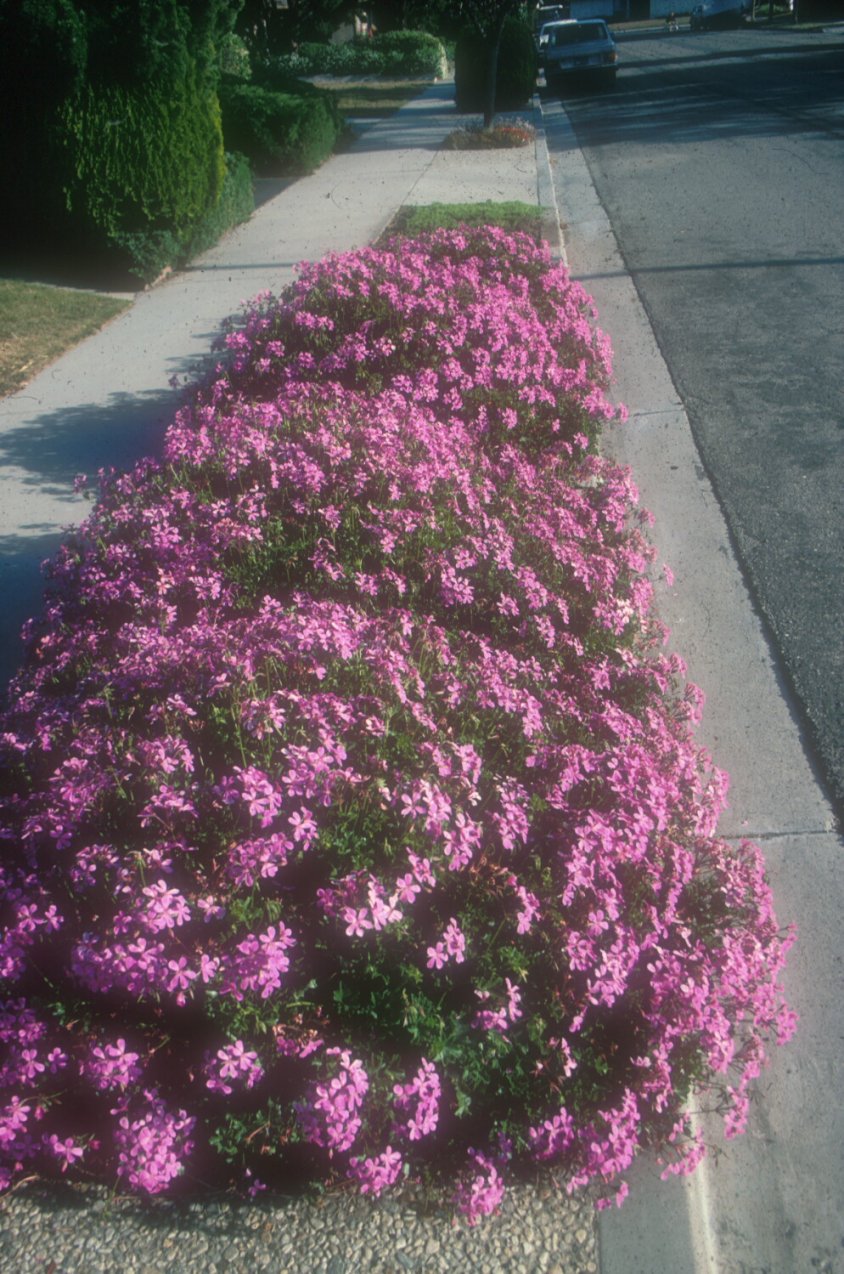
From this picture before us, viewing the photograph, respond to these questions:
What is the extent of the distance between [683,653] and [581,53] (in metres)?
31.1

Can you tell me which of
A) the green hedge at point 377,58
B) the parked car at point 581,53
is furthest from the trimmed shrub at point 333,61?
the parked car at point 581,53

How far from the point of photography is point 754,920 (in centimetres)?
273

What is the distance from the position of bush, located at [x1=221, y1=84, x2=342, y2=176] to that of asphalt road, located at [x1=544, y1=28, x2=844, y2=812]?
495 centimetres

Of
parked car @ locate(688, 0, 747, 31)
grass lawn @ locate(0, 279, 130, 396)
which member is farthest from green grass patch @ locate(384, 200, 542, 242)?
parked car @ locate(688, 0, 747, 31)

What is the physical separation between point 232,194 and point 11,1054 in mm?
11453

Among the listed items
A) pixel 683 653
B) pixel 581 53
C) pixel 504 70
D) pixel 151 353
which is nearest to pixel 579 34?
pixel 581 53

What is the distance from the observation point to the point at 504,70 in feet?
83.6

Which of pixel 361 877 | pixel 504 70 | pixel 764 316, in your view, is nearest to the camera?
pixel 361 877

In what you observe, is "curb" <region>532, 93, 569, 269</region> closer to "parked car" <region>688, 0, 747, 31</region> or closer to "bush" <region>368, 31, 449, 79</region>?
"bush" <region>368, 31, 449, 79</region>

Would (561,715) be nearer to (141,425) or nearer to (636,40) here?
(141,425)

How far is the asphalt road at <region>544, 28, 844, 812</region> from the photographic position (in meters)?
4.75

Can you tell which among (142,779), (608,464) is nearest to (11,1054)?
(142,779)

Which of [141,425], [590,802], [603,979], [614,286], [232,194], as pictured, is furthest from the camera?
[232,194]

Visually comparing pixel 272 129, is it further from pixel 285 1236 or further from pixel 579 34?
pixel 579 34
